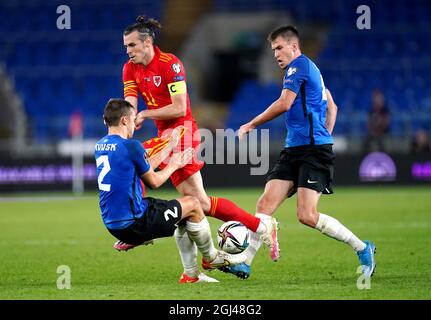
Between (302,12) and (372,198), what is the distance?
10.3 meters

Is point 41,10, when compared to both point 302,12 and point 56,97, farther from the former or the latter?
point 302,12

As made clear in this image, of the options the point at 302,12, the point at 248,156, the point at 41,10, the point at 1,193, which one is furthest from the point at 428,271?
the point at 41,10

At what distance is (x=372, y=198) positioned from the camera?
18969mm

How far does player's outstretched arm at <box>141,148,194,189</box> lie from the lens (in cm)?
765

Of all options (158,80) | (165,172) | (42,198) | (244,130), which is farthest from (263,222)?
(42,198)

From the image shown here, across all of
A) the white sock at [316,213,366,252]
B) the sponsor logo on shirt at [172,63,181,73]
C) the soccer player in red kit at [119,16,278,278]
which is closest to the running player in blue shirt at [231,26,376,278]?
the white sock at [316,213,366,252]

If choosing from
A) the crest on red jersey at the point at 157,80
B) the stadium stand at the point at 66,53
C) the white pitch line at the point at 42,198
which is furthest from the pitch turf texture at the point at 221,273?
the stadium stand at the point at 66,53

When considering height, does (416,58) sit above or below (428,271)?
above

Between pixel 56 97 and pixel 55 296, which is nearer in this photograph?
pixel 55 296

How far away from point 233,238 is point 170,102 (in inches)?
63.5

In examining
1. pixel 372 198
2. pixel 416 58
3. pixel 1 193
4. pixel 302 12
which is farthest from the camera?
pixel 302 12

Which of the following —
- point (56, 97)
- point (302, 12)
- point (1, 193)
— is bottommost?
point (1, 193)

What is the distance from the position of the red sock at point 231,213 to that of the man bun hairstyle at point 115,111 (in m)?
1.49

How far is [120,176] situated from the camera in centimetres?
755
